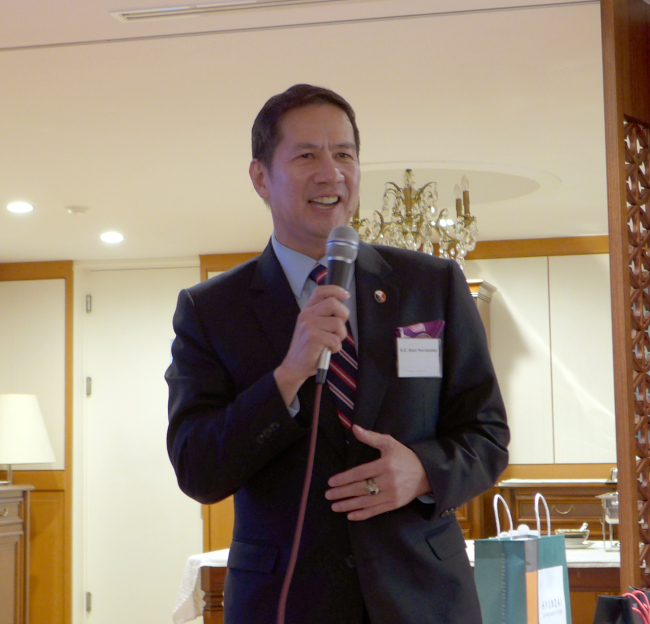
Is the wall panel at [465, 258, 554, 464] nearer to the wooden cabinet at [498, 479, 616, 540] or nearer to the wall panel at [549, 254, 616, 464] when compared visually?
the wall panel at [549, 254, 616, 464]

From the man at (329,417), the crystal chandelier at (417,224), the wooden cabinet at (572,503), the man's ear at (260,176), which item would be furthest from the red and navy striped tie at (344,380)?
the wooden cabinet at (572,503)

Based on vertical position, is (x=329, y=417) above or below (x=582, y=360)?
below

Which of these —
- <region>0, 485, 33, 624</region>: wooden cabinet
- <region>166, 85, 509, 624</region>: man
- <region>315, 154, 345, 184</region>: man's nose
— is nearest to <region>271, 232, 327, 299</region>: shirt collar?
<region>166, 85, 509, 624</region>: man

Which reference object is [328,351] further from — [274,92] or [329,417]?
[274,92]

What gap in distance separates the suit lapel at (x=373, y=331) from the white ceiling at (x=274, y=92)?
1771 mm

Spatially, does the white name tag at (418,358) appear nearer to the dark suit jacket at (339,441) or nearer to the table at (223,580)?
the dark suit jacket at (339,441)

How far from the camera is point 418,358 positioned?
1.13 metres

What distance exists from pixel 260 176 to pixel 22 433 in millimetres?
5391

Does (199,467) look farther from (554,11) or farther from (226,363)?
(554,11)

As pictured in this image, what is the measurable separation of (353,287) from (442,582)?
0.40 metres

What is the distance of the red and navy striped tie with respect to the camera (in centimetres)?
112

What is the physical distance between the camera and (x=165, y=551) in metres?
6.71

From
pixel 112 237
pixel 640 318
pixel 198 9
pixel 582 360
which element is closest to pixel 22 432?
pixel 112 237

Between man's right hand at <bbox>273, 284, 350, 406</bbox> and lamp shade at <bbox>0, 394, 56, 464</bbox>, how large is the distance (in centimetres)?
551
